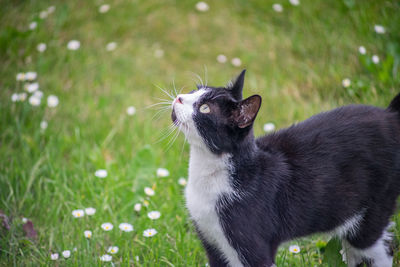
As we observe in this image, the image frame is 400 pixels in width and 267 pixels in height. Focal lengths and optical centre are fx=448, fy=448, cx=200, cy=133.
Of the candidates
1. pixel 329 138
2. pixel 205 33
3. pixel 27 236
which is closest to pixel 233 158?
pixel 329 138

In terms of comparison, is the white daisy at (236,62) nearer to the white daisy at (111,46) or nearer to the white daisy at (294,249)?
the white daisy at (111,46)

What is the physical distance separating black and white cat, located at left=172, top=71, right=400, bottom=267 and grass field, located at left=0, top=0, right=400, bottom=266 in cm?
43

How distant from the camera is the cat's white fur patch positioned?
2.46m

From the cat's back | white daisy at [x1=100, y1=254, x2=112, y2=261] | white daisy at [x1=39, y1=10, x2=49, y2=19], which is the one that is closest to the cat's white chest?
the cat's back

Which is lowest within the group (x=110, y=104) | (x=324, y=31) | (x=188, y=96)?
(x=110, y=104)

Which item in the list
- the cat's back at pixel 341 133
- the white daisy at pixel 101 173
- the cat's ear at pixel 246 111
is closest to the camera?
the cat's ear at pixel 246 111

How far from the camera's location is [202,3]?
5891mm

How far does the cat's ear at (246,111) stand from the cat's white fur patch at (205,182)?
0.22 m

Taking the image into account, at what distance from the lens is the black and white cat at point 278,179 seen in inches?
Result: 96.3

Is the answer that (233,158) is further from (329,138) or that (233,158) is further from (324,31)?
(324,31)

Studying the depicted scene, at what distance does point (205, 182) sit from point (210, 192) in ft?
0.21

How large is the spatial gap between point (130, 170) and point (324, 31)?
111 inches

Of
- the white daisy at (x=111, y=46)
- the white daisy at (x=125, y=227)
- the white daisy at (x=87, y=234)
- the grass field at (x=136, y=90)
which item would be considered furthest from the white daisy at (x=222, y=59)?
the white daisy at (x=87, y=234)

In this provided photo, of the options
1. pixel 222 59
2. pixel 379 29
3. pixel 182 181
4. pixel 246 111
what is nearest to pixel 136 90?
pixel 222 59
